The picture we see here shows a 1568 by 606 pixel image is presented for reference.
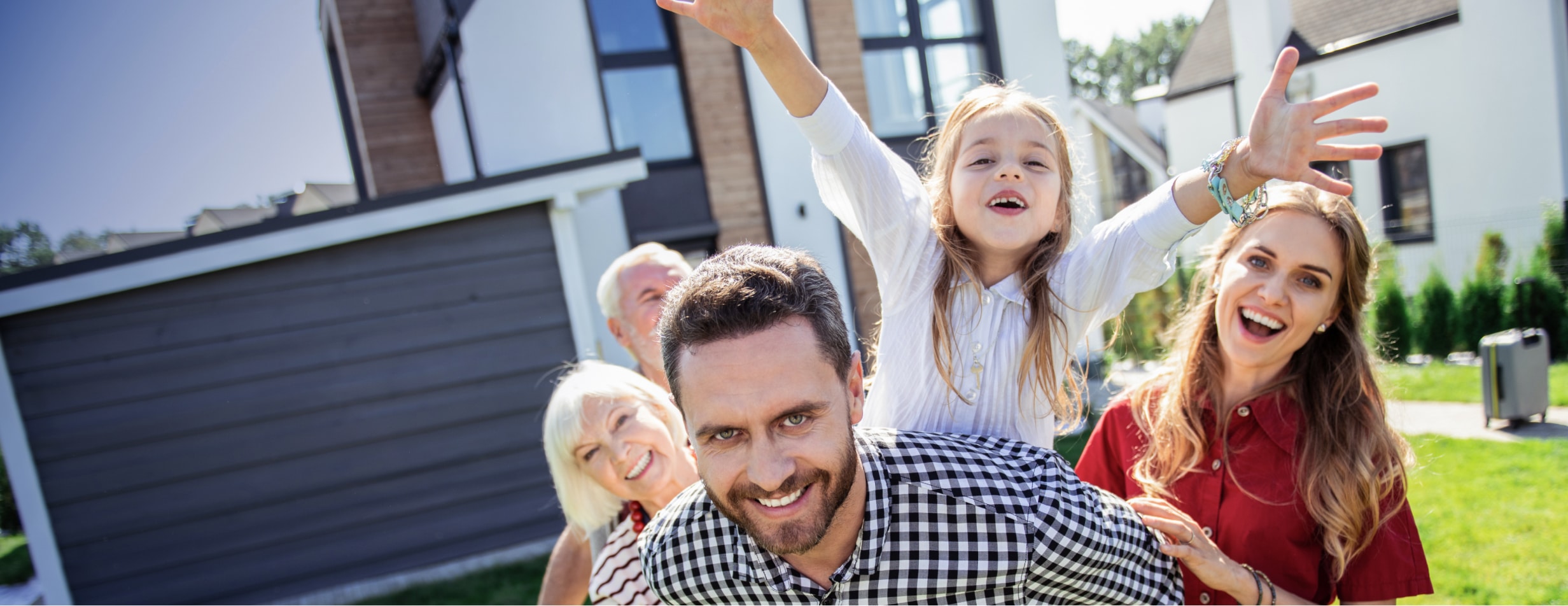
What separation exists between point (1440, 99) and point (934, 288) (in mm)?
13621

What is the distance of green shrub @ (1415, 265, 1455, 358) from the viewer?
904 cm

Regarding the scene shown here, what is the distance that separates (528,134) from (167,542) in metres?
4.56

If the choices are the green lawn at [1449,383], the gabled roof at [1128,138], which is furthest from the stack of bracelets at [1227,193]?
the gabled roof at [1128,138]

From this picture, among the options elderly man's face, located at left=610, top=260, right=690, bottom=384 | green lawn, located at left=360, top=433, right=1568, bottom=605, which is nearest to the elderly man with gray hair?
elderly man's face, located at left=610, top=260, right=690, bottom=384

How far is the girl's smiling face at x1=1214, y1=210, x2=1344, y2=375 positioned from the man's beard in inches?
48.4

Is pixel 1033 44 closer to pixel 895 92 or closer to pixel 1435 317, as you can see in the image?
pixel 895 92

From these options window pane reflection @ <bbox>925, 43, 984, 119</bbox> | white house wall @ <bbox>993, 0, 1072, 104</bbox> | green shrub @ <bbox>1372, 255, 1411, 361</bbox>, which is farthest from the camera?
white house wall @ <bbox>993, 0, 1072, 104</bbox>

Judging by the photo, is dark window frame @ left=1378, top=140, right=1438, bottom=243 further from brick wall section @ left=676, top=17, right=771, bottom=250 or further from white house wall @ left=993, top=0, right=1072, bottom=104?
brick wall section @ left=676, top=17, right=771, bottom=250

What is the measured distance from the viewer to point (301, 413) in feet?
19.0

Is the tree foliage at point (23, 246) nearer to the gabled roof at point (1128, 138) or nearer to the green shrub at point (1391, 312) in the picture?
the green shrub at point (1391, 312)

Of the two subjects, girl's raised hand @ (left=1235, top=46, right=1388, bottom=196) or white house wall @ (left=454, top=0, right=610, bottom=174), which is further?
white house wall @ (left=454, top=0, right=610, bottom=174)

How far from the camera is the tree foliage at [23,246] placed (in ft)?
26.3

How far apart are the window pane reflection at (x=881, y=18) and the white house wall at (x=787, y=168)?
806mm

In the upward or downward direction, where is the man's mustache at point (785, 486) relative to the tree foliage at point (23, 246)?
downward
